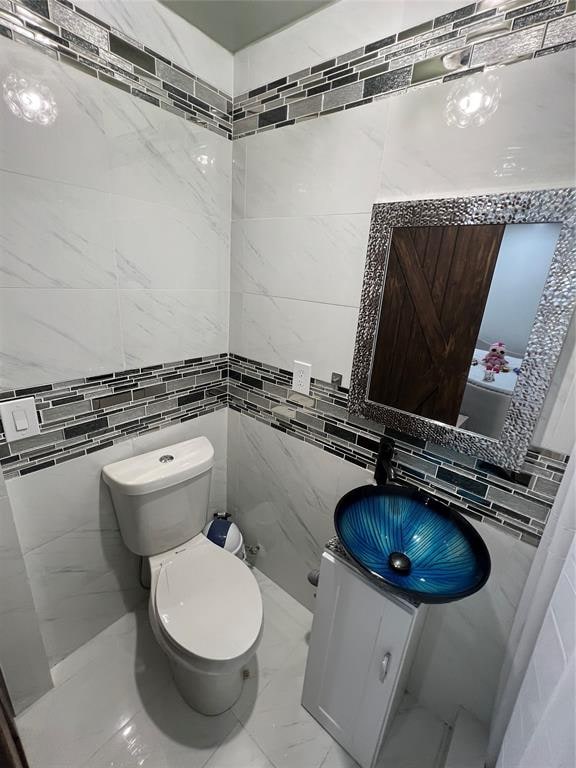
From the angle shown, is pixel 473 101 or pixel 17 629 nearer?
pixel 473 101

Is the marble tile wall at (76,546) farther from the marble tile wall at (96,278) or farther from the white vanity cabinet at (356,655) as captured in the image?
the white vanity cabinet at (356,655)

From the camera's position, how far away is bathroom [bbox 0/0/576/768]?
2.82 ft

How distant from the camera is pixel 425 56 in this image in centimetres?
93

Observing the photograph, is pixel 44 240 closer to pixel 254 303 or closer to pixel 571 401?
pixel 254 303

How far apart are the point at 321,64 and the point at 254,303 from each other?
83 centimetres

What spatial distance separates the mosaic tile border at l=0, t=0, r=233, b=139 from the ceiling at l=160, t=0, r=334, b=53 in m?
0.15

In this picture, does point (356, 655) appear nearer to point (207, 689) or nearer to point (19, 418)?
point (207, 689)

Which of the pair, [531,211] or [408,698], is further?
[408,698]

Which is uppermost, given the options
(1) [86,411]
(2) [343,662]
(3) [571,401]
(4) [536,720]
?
(3) [571,401]

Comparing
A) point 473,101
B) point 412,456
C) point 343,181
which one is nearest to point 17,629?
point 412,456

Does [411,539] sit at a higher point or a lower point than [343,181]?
lower

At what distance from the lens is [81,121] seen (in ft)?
3.33

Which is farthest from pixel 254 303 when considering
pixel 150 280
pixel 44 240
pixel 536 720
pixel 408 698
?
pixel 408 698

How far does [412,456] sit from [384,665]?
0.62 m
